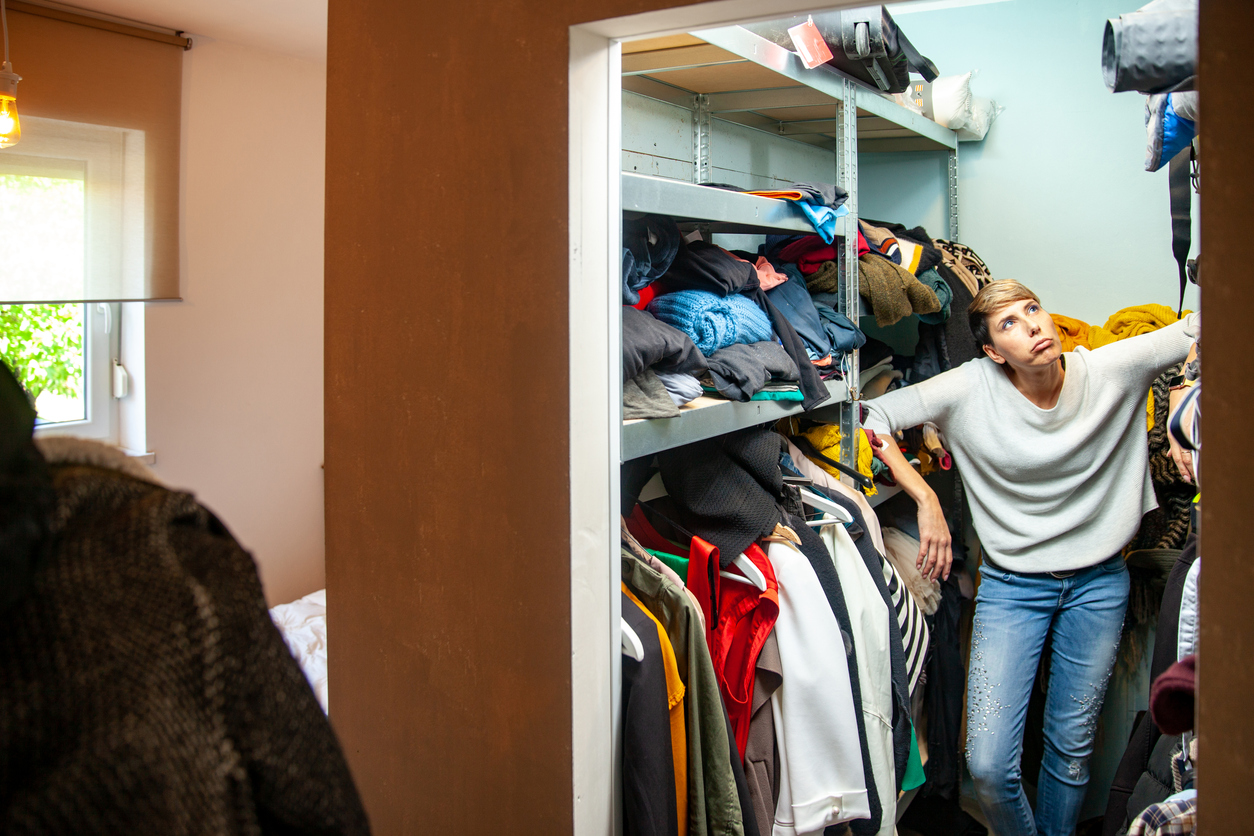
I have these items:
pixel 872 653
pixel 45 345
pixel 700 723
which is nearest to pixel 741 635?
pixel 700 723

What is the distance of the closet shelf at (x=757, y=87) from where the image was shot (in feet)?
5.27

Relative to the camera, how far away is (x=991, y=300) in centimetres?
219

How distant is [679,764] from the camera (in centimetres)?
133

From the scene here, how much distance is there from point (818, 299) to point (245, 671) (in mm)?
1903

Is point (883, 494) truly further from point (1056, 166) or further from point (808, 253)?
point (1056, 166)

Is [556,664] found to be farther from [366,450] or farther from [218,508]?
[218,508]

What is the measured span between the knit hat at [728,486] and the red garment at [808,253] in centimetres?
59

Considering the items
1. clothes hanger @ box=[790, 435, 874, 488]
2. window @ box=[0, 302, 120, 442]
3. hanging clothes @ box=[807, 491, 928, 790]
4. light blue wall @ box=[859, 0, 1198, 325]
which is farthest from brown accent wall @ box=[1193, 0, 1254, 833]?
window @ box=[0, 302, 120, 442]

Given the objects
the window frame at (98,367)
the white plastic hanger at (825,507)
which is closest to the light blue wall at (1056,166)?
the white plastic hanger at (825,507)

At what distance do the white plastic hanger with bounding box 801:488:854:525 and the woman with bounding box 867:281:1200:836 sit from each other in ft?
1.51

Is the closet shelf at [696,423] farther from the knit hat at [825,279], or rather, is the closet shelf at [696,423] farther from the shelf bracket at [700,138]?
the shelf bracket at [700,138]

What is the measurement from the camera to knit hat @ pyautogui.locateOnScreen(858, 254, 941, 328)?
218cm

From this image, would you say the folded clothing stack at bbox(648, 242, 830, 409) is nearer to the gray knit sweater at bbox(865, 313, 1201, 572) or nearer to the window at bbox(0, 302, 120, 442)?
the gray knit sweater at bbox(865, 313, 1201, 572)

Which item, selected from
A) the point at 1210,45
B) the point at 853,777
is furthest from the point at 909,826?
the point at 1210,45
